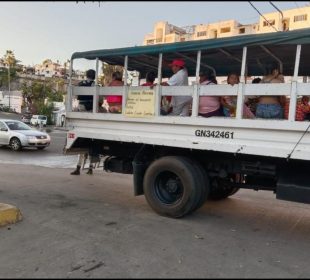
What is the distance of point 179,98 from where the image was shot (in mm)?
6520

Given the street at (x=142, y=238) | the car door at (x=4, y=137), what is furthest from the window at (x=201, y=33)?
the street at (x=142, y=238)

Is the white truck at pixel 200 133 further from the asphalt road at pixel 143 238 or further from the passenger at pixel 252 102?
the asphalt road at pixel 143 238

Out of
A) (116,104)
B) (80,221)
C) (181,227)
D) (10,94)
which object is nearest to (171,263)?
(181,227)

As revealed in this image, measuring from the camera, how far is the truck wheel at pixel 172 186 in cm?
620

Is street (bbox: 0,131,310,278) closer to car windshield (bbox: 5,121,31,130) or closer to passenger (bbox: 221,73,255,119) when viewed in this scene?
passenger (bbox: 221,73,255,119)

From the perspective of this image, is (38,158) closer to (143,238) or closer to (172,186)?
(172,186)

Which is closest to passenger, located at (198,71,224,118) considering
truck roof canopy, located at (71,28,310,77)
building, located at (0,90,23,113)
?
truck roof canopy, located at (71,28,310,77)

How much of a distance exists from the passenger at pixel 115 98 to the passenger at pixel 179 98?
0.83 metres

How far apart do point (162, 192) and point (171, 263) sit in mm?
2226

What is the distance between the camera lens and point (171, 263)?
4.53 m

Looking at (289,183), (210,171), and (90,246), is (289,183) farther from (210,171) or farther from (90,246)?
(90,246)

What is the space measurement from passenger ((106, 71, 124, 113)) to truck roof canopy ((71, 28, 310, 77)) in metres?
0.30

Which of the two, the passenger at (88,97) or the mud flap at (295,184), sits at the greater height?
the passenger at (88,97)

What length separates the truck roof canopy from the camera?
222 inches
